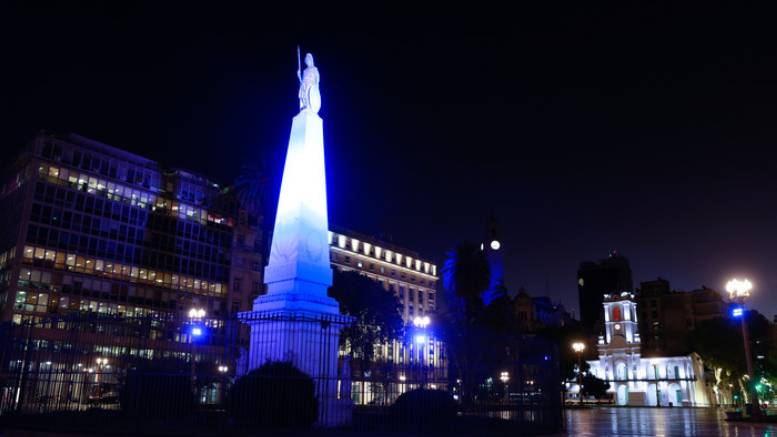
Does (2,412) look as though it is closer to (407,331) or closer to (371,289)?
(407,331)

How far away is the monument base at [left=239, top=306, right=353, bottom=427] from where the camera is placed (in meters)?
17.2

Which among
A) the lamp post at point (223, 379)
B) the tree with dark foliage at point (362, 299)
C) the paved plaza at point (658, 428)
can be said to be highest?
the tree with dark foliage at point (362, 299)

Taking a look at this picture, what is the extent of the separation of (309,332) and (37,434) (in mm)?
7168

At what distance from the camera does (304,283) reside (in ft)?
63.4

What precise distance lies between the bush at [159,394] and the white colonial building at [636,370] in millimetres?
87544

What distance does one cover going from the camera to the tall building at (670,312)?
357ft

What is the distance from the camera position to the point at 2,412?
56.0ft

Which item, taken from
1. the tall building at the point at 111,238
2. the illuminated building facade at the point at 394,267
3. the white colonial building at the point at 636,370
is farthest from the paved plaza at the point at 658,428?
the white colonial building at the point at 636,370

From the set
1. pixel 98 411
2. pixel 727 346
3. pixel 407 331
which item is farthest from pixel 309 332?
pixel 727 346

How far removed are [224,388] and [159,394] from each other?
161cm

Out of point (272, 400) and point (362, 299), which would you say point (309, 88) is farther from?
point (362, 299)

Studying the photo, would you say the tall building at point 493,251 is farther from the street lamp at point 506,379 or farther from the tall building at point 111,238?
the street lamp at point 506,379

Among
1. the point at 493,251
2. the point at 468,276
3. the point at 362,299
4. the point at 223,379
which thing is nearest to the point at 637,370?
the point at 493,251

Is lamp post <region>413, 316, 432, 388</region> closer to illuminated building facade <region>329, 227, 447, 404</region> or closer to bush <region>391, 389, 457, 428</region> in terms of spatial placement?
bush <region>391, 389, 457, 428</region>
